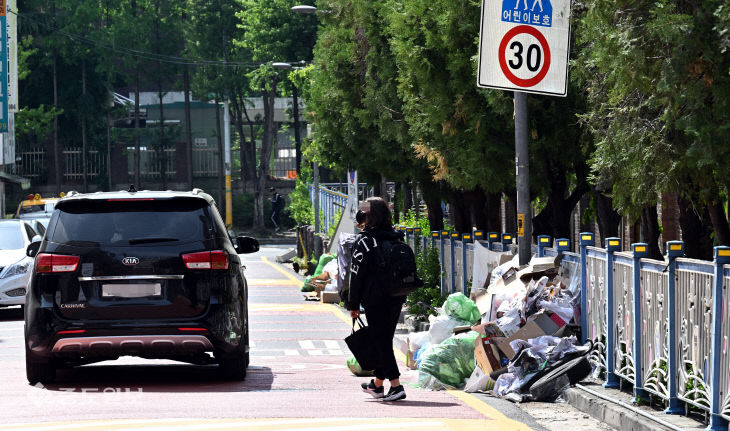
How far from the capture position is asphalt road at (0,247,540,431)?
9.43 meters

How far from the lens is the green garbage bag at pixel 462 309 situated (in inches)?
529

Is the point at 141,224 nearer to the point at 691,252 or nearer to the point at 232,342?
the point at 232,342

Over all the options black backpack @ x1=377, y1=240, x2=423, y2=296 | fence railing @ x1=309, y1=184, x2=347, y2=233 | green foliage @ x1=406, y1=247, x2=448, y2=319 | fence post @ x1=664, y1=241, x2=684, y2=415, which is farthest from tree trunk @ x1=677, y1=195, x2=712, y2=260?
fence railing @ x1=309, y1=184, x2=347, y2=233

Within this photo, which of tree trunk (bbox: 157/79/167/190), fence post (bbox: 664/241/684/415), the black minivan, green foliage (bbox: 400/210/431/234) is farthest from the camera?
tree trunk (bbox: 157/79/167/190)

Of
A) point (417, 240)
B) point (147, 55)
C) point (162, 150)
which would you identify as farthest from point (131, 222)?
point (162, 150)

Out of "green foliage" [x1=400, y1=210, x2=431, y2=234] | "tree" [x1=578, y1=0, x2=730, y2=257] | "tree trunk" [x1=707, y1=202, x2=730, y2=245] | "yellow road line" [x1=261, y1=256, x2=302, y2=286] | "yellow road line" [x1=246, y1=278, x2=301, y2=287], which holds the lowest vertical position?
"yellow road line" [x1=261, y1=256, x2=302, y2=286]

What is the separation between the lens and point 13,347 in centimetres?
1627

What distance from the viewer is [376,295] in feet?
35.4

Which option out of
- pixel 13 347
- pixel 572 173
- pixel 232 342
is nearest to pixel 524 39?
pixel 232 342

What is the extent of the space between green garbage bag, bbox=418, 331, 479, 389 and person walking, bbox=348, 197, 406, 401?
137cm

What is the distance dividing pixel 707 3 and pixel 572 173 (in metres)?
9.68

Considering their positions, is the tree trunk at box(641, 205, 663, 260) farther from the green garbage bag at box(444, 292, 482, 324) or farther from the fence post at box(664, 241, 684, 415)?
the fence post at box(664, 241, 684, 415)

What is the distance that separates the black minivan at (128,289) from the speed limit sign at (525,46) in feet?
11.3

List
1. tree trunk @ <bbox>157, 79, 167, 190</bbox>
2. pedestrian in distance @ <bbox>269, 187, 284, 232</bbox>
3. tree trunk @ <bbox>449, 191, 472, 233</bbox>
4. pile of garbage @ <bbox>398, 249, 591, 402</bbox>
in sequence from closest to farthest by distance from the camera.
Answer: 1. pile of garbage @ <bbox>398, 249, 591, 402</bbox>
2. tree trunk @ <bbox>449, 191, 472, 233</bbox>
3. pedestrian in distance @ <bbox>269, 187, 284, 232</bbox>
4. tree trunk @ <bbox>157, 79, 167, 190</bbox>
